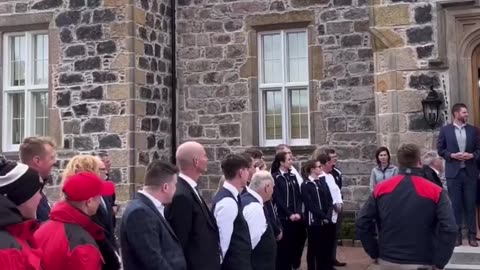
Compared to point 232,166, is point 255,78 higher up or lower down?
higher up

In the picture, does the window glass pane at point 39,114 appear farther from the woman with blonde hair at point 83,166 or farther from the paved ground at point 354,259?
the woman with blonde hair at point 83,166

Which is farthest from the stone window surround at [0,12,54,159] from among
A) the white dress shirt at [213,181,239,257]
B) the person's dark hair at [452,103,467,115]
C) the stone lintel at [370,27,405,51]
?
the white dress shirt at [213,181,239,257]

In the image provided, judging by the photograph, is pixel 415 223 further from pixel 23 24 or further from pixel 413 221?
pixel 23 24

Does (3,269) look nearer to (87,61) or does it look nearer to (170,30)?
(87,61)

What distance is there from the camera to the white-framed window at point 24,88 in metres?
12.7

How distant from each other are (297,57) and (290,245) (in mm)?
4685

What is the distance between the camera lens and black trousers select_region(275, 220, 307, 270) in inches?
331

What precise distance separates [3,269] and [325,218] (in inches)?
238

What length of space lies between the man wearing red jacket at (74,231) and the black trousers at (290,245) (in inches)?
174

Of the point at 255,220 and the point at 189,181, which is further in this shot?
the point at 255,220

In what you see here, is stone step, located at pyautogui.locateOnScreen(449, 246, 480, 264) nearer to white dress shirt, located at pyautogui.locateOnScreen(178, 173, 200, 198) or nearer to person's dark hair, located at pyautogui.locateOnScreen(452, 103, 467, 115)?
person's dark hair, located at pyautogui.locateOnScreen(452, 103, 467, 115)

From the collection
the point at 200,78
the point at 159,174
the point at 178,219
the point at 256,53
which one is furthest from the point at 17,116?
the point at 159,174

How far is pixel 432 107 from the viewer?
9.37m

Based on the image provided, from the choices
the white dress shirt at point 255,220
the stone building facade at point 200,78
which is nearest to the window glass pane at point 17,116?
the stone building facade at point 200,78
